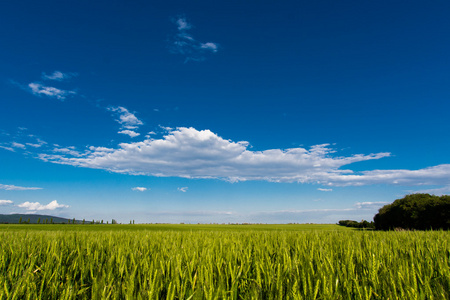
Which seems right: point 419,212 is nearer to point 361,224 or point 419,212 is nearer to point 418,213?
point 418,213

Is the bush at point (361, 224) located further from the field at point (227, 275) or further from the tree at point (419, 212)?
the field at point (227, 275)

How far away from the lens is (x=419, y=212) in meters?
30.5

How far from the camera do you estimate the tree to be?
27758 mm

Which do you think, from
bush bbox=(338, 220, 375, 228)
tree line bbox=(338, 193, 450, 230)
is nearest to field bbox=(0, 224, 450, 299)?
tree line bbox=(338, 193, 450, 230)

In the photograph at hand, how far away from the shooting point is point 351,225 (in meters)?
49.3

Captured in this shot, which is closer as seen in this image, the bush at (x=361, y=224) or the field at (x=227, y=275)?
the field at (x=227, y=275)

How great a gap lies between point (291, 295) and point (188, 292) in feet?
2.56

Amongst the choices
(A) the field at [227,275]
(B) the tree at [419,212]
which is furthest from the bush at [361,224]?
(A) the field at [227,275]

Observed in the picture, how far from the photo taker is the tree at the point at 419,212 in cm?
2776

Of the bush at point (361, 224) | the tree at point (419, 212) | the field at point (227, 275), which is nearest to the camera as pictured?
the field at point (227, 275)

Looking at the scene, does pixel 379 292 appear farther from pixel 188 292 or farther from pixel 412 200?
pixel 412 200

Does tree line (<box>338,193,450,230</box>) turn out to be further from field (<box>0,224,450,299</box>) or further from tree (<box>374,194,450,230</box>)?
field (<box>0,224,450,299</box>)

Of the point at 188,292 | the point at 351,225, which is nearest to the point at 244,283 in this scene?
the point at 188,292

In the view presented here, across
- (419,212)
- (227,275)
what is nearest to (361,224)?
(419,212)
